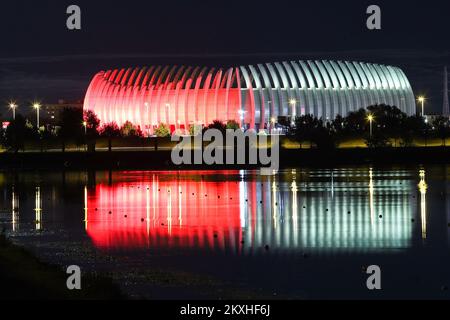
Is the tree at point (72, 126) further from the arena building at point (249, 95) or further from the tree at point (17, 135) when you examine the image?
the arena building at point (249, 95)

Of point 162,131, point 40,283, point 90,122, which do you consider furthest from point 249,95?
point 40,283

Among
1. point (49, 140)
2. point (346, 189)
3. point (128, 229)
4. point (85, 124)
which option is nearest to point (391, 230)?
point (128, 229)

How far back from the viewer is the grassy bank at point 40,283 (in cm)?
1691

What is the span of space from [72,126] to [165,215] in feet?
260

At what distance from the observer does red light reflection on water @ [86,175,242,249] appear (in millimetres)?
27297

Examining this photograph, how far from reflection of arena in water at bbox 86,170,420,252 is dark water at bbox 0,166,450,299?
0.05 metres

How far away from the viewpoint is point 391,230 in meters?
28.3

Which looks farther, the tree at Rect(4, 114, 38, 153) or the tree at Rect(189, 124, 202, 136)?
the tree at Rect(189, 124, 202, 136)

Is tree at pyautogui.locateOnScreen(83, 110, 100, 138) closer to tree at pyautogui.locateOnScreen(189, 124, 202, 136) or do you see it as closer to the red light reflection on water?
tree at pyautogui.locateOnScreen(189, 124, 202, 136)

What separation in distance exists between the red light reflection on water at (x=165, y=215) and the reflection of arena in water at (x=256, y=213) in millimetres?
28

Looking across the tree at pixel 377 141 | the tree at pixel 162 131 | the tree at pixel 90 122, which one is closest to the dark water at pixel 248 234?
the tree at pixel 377 141

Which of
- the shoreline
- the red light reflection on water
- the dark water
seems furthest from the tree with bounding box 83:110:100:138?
the red light reflection on water
